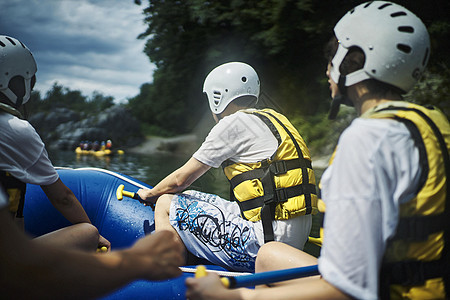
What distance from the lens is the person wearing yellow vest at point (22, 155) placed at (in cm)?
136

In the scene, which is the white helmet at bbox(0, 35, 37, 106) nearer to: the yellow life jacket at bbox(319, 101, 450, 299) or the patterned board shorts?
the patterned board shorts

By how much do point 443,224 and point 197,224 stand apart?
1.19 m

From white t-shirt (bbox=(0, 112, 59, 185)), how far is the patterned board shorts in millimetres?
733

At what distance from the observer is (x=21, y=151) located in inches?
54.4

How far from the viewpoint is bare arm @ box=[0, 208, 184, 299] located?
29.7 inches

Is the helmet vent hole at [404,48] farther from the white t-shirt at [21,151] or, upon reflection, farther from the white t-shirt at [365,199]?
the white t-shirt at [21,151]

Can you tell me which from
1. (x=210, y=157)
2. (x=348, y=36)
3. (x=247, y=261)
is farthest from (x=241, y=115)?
(x=348, y=36)

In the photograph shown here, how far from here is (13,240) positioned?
0.76 metres

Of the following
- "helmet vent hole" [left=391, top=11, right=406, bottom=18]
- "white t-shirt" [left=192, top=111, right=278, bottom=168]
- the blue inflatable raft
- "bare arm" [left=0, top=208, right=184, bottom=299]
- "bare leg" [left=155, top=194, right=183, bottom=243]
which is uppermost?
"helmet vent hole" [left=391, top=11, right=406, bottom=18]

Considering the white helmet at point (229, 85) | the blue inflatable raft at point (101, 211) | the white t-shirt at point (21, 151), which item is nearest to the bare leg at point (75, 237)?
the white t-shirt at point (21, 151)

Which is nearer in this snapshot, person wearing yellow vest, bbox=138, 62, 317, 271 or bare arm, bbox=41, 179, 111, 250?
bare arm, bbox=41, 179, 111, 250

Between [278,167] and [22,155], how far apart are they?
1.12 m

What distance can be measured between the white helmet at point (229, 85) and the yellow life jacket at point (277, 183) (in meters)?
0.37

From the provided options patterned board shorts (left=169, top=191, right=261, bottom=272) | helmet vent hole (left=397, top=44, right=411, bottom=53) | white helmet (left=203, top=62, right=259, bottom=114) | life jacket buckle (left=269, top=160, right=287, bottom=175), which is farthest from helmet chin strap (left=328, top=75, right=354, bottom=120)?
white helmet (left=203, top=62, right=259, bottom=114)
